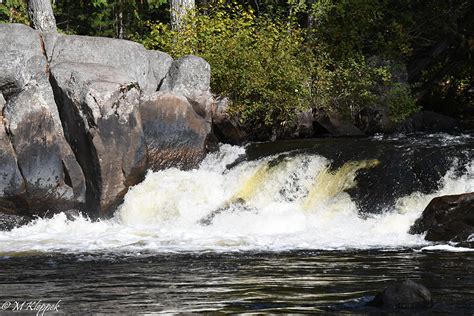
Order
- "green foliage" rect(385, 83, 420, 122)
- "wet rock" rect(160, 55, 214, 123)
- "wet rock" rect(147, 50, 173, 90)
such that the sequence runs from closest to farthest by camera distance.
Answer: "wet rock" rect(160, 55, 214, 123), "wet rock" rect(147, 50, 173, 90), "green foliage" rect(385, 83, 420, 122)

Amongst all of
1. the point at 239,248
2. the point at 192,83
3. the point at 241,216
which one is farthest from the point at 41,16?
the point at 239,248

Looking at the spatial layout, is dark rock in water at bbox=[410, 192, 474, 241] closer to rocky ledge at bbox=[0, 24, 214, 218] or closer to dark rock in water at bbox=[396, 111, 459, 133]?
rocky ledge at bbox=[0, 24, 214, 218]

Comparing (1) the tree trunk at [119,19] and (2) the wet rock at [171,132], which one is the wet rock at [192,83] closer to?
(2) the wet rock at [171,132]

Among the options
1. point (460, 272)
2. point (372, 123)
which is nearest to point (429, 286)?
point (460, 272)

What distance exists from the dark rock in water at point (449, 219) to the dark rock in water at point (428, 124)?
27.7 ft

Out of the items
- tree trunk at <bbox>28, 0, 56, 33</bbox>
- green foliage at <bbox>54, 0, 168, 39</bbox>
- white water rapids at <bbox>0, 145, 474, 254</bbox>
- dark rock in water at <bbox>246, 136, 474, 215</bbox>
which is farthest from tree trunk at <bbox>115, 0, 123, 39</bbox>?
dark rock in water at <bbox>246, 136, 474, 215</bbox>

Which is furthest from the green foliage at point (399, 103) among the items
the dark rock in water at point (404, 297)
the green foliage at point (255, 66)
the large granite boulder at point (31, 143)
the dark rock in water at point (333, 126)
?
the dark rock in water at point (404, 297)

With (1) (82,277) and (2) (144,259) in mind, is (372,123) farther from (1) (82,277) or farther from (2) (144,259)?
(1) (82,277)

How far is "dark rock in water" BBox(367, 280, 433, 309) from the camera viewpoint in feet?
26.7

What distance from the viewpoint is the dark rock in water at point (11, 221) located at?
677 inches

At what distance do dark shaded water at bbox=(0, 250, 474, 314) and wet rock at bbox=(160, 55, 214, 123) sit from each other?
7.99 metres

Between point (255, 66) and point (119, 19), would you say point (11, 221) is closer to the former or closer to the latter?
point (255, 66)

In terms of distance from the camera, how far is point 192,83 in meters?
20.4

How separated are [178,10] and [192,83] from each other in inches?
192
